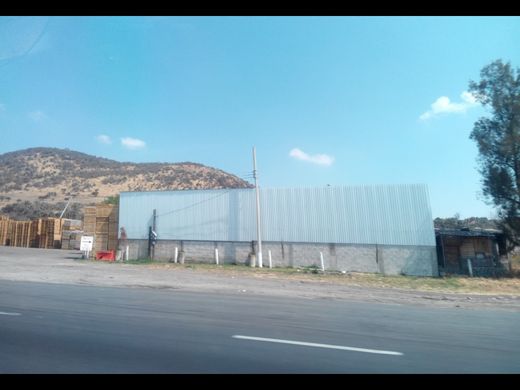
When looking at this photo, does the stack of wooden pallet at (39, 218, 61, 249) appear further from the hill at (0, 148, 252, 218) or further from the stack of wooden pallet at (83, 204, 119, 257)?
the hill at (0, 148, 252, 218)

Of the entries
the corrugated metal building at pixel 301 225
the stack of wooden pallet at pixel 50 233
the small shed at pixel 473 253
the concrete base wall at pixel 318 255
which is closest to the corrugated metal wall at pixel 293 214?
the corrugated metal building at pixel 301 225

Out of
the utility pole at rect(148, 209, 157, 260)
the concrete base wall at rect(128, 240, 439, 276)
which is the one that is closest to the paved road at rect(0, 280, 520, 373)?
the concrete base wall at rect(128, 240, 439, 276)

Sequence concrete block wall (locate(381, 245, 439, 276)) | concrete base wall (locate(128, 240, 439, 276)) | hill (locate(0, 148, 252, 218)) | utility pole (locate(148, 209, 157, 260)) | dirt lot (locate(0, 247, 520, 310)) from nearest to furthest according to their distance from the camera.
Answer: dirt lot (locate(0, 247, 520, 310)) < concrete block wall (locate(381, 245, 439, 276)) < concrete base wall (locate(128, 240, 439, 276)) < utility pole (locate(148, 209, 157, 260)) < hill (locate(0, 148, 252, 218))

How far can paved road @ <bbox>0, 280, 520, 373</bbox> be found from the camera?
472 cm

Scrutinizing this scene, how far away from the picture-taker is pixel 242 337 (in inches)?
243

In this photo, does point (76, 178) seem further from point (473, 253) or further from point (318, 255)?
point (473, 253)

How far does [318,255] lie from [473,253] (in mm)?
9685

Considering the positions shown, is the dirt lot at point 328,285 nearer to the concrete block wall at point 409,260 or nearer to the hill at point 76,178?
the concrete block wall at point 409,260

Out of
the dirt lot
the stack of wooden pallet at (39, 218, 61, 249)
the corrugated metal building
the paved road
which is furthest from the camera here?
the stack of wooden pallet at (39, 218, 61, 249)

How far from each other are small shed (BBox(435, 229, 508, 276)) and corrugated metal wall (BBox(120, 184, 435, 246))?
311 cm

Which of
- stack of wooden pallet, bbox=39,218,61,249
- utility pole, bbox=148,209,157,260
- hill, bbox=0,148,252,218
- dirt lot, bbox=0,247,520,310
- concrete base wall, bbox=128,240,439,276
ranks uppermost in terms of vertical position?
hill, bbox=0,148,252,218

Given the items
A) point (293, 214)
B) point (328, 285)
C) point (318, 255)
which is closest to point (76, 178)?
point (293, 214)

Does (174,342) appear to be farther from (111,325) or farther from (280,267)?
(280,267)

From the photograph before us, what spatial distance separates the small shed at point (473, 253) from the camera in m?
22.0
